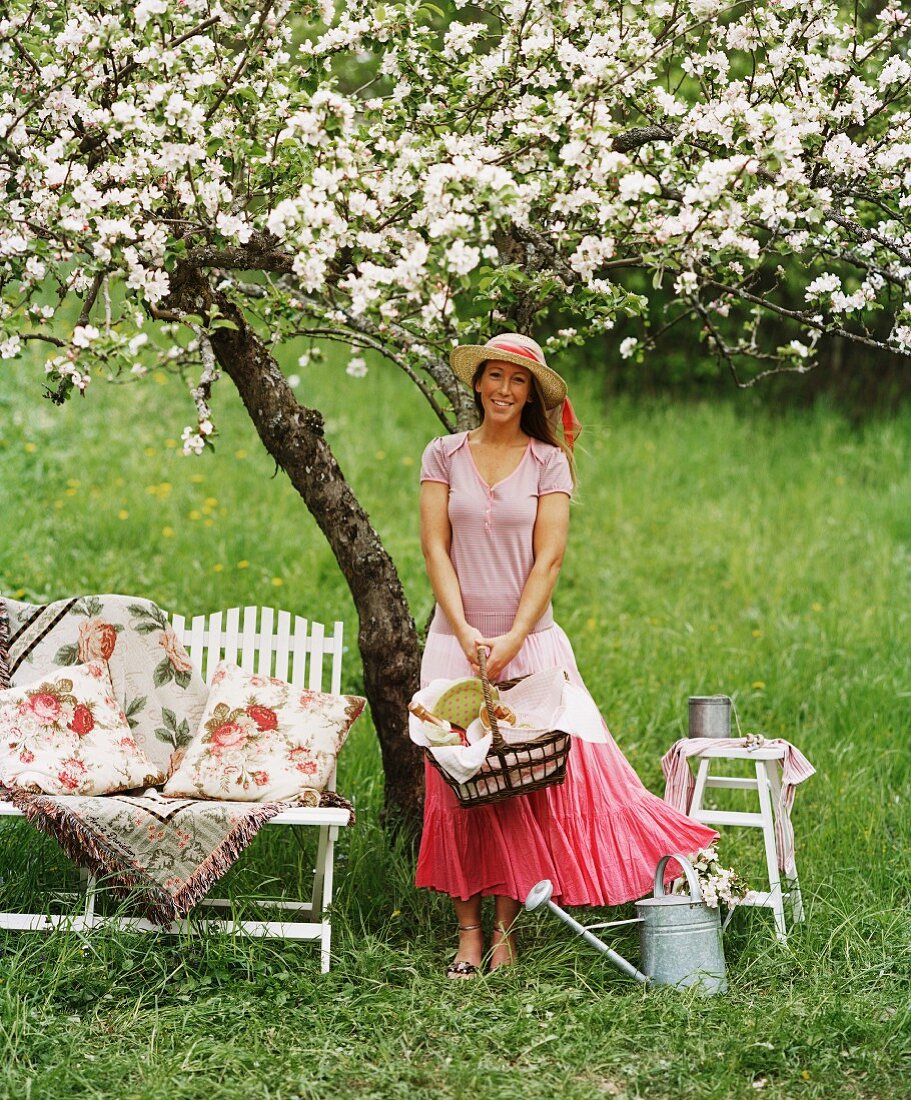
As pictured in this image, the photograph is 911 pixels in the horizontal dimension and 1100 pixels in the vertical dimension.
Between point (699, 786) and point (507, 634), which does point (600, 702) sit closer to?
point (699, 786)

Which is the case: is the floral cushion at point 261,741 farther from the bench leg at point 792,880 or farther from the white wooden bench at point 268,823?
the bench leg at point 792,880

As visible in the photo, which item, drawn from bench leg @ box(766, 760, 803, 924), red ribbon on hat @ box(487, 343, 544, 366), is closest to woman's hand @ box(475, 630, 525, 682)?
red ribbon on hat @ box(487, 343, 544, 366)

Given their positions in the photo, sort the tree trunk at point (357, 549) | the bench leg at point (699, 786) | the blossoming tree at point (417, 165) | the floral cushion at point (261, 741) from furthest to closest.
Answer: the tree trunk at point (357, 549) < the bench leg at point (699, 786) < the floral cushion at point (261, 741) < the blossoming tree at point (417, 165)

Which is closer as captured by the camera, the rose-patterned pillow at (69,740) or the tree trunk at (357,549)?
the rose-patterned pillow at (69,740)

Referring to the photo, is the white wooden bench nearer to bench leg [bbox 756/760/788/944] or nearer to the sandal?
the sandal

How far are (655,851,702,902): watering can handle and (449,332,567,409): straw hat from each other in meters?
1.30

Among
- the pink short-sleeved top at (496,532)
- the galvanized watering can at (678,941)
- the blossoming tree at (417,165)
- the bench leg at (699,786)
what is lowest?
the galvanized watering can at (678,941)

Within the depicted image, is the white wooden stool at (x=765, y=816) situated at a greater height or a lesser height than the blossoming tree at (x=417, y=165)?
lesser

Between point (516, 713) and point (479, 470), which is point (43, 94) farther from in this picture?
point (516, 713)

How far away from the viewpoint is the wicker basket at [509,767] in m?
3.34

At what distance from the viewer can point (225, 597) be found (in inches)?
264

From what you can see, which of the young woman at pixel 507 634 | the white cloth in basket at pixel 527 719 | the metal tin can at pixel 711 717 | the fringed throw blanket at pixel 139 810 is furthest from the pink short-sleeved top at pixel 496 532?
the metal tin can at pixel 711 717

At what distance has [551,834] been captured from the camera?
3.69m

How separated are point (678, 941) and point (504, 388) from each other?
157 cm
